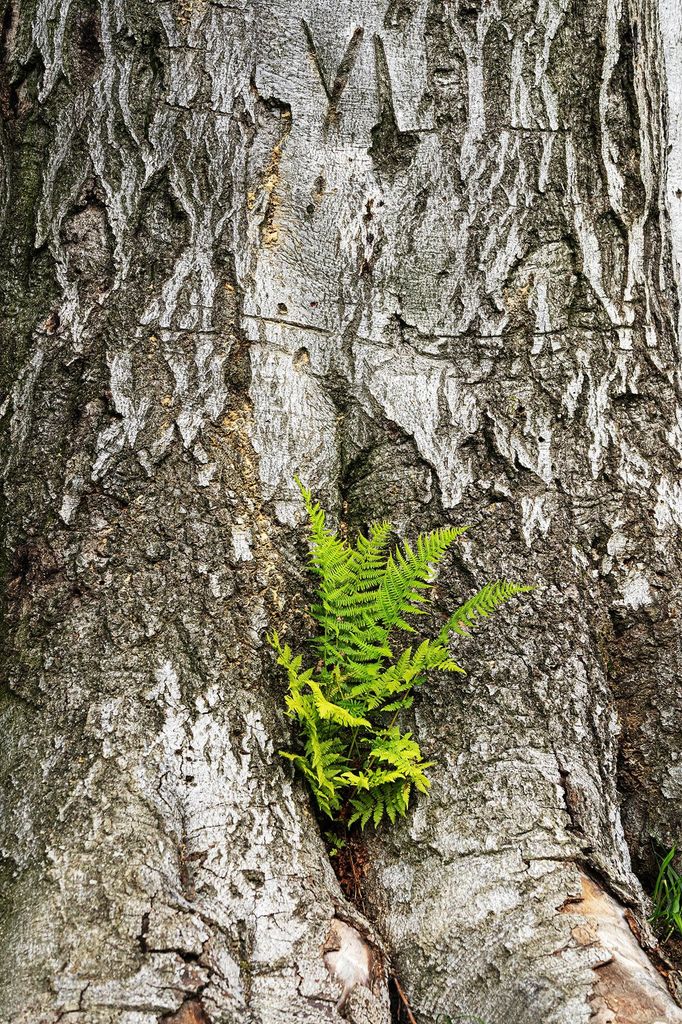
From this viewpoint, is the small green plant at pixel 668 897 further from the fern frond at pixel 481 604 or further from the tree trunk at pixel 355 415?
the fern frond at pixel 481 604

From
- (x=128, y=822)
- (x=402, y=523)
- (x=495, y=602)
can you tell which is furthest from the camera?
(x=402, y=523)

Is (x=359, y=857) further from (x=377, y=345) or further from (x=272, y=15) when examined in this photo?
(x=272, y=15)

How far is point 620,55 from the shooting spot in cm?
293

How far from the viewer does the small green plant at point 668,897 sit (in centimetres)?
282

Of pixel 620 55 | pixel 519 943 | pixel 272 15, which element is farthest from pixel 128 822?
pixel 620 55

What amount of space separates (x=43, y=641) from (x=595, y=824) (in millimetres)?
1769

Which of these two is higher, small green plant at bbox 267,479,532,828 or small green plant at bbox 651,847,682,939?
small green plant at bbox 267,479,532,828

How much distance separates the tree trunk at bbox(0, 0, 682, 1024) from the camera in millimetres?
2438

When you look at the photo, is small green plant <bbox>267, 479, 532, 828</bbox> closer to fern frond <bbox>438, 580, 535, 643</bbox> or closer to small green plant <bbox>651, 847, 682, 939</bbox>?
fern frond <bbox>438, 580, 535, 643</bbox>

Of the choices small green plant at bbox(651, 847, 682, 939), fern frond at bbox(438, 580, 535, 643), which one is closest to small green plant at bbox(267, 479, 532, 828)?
fern frond at bbox(438, 580, 535, 643)

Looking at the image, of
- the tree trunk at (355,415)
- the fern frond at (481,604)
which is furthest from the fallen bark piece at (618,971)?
the fern frond at (481,604)

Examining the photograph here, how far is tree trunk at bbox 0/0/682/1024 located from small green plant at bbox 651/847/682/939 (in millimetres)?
75

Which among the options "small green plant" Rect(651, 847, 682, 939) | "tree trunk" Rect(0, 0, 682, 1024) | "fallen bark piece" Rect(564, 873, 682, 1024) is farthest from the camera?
"small green plant" Rect(651, 847, 682, 939)

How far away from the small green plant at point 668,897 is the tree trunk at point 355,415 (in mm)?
75
